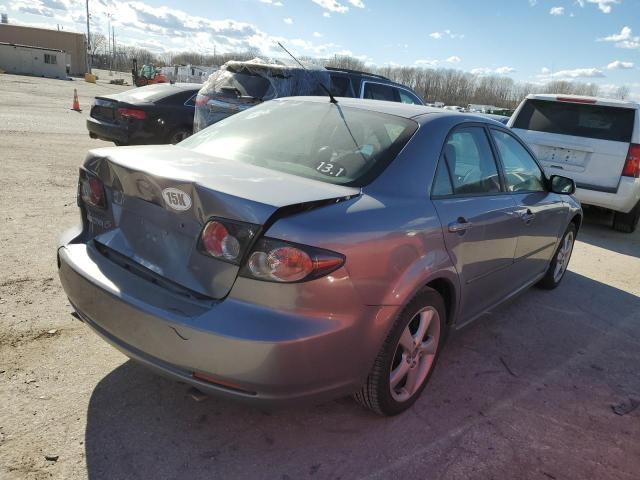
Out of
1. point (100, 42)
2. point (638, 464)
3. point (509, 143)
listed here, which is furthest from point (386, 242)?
point (100, 42)

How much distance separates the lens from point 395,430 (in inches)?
103

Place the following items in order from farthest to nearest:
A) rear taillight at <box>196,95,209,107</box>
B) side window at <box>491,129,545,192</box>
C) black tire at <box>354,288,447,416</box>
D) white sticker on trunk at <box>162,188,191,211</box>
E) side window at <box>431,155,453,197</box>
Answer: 1. rear taillight at <box>196,95,209,107</box>
2. side window at <box>491,129,545,192</box>
3. side window at <box>431,155,453,197</box>
4. black tire at <box>354,288,447,416</box>
5. white sticker on trunk at <box>162,188,191,211</box>

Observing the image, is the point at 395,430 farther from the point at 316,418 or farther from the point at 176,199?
the point at 176,199

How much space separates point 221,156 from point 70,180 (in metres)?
5.01

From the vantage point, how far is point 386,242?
7.45ft

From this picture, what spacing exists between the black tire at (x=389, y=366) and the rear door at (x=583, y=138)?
578 centimetres

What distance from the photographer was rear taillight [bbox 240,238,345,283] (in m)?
1.99

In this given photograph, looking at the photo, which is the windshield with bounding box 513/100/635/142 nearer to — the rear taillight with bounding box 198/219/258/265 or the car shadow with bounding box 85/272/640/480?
the car shadow with bounding box 85/272/640/480

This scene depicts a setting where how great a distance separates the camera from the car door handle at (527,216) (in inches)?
143

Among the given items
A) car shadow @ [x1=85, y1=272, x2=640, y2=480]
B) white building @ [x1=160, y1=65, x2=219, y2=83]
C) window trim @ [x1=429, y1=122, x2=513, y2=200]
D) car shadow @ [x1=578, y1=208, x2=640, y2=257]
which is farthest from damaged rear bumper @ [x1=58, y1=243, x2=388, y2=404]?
white building @ [x1=160, y1=65, x2=219, y2=83]

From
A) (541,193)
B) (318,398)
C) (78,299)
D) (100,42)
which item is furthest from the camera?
(100,42)

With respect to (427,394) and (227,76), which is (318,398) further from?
(227,76)

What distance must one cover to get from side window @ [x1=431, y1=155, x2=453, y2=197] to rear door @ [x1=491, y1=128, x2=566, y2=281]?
2.93 feet

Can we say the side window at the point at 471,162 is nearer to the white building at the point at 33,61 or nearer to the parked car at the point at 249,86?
the parked car at the point at 249,86
